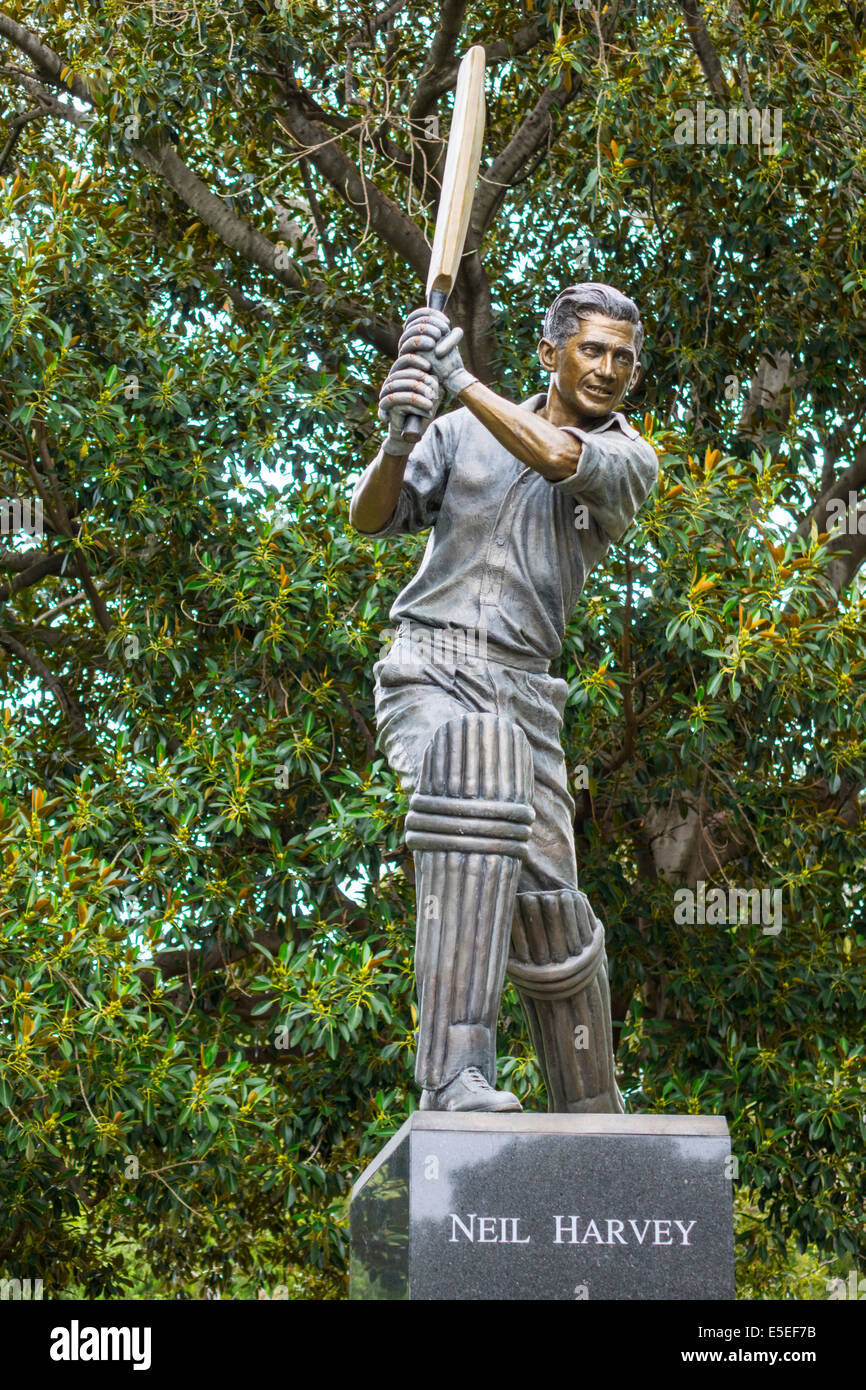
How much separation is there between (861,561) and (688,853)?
2245 mm

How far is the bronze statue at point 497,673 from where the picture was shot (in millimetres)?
4684

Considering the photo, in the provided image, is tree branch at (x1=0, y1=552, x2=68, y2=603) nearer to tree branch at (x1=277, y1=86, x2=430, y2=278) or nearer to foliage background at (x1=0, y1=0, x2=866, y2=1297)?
foliage background at (x1=0, y1=0, x2=866, y2=1297)

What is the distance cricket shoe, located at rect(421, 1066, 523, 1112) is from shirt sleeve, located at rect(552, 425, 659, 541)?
5.20 ft

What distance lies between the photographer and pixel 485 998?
4.67 m

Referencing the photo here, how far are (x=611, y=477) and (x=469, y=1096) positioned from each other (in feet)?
5.65

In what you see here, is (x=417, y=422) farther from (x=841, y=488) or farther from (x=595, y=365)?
(x=841, y=488)

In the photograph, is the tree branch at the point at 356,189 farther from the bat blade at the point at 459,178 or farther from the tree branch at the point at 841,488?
the bat blade at the point at 459,178

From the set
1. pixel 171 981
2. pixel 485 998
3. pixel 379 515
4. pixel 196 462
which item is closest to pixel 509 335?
pixel 196 462

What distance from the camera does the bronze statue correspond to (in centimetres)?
468
